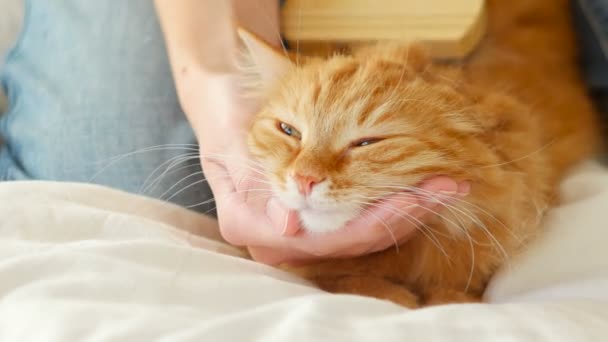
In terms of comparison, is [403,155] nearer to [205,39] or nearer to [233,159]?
[233,159]

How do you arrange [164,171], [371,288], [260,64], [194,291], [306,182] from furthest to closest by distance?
[164,171], [260,64], [371,288], [306,182], [194,291]

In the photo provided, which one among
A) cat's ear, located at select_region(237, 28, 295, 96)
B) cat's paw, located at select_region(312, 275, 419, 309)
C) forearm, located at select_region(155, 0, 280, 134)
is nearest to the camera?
cat's paw, located at select_region(312, 275, 419, 309)

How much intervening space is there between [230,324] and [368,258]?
463mm

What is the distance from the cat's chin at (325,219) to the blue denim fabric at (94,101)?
0.46 meters

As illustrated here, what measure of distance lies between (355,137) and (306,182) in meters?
0.13

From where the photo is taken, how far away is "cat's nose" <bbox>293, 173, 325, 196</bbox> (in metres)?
0.94

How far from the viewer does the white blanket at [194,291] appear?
73 cm

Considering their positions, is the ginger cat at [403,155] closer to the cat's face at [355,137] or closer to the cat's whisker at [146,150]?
the cat's face at [355,137]

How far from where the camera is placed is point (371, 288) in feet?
3.54

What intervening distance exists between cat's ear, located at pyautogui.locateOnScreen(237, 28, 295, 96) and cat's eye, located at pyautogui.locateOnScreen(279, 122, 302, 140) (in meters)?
0.13

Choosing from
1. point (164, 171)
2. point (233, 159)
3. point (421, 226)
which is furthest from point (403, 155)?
point (164, 171)

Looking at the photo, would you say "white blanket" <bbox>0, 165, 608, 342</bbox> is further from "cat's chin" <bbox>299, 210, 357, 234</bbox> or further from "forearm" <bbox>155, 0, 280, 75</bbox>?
"forearm" <bbox>155, 0, 280, 75</bbox>

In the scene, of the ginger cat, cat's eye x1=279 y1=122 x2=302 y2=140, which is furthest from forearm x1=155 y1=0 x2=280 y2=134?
cat's eye x1=279 y1=122 x2=302 y2=140

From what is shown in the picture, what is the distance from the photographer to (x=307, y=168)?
95 cm
